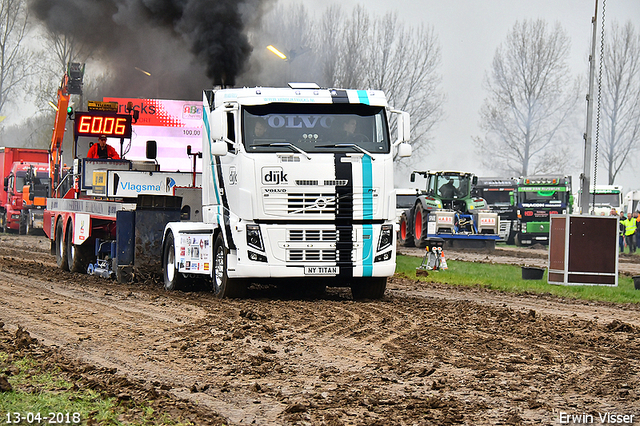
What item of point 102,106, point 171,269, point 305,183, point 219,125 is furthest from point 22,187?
point 305,183

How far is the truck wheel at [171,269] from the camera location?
14617 mm

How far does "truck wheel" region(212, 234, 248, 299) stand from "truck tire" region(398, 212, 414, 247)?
837 inches

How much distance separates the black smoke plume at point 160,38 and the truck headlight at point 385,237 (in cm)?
1072

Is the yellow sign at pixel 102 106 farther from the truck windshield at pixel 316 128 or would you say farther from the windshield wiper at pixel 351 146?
the windshield wiper at pixel 351 146

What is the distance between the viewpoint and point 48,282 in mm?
15758

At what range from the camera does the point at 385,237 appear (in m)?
12.7

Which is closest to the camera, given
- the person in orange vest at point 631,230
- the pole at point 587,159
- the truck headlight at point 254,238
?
the truck headlight at point 254,238

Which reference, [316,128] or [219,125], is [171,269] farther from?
[316,128]

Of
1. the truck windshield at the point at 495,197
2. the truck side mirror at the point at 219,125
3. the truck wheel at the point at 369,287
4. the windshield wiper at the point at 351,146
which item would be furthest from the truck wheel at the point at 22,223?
the windshield wiper at the point at 351,146

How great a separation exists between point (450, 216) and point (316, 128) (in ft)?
63.2

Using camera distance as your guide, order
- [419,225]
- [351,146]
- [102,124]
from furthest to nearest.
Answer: [419,225] → [102,124] → [351,146]

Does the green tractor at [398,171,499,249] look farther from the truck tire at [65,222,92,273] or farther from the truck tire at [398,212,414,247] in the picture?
the truck tire at [65,222,92,273]

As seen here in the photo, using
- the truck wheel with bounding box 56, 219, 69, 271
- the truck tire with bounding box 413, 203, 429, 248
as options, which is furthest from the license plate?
the truck tire with bounding box 413, 203, 429, 248

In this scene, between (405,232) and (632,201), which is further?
(632,201)
